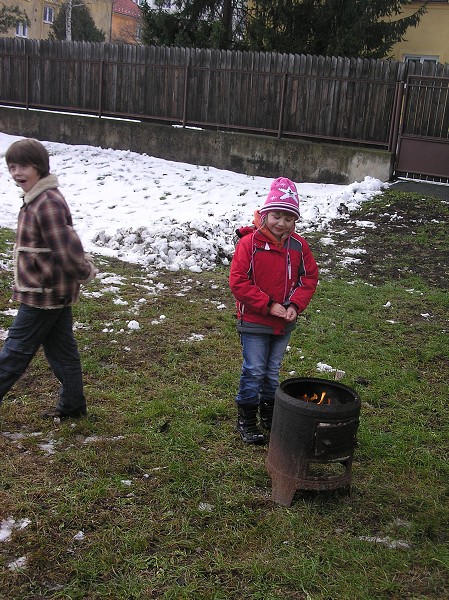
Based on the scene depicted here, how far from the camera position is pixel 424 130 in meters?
13.0

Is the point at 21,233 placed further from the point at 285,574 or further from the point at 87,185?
the point at 87,185

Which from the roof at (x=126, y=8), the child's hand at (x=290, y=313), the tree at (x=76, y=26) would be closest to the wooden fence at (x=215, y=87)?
the child's hand at (x=290, y=313)

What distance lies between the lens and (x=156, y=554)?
2.89 metres

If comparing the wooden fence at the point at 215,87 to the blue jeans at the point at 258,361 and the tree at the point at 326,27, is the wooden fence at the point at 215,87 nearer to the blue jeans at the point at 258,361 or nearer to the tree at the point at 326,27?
the tree at the point at 326,27

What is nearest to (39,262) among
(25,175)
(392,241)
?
(25,175)

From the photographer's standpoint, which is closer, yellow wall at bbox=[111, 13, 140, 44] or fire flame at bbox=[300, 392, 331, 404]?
fire flame at bbox=[300, 392, 331, 404]

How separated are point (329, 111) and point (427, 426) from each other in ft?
36.2

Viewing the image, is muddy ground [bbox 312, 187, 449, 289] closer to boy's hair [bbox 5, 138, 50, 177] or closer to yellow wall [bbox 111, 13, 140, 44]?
boy's hair [bbox 5, 138, 50, 177]

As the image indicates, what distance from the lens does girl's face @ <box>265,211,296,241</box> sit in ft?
12.1

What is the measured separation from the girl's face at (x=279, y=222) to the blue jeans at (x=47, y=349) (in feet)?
4.28

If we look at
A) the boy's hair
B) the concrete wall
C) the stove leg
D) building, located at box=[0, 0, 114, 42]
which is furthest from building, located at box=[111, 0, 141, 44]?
the stove leg

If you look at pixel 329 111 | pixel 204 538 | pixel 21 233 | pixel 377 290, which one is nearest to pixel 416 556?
pixel 204 538

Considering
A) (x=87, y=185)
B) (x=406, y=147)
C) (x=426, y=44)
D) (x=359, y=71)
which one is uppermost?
(x=426, y=44)

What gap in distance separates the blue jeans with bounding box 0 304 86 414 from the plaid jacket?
0.12m
